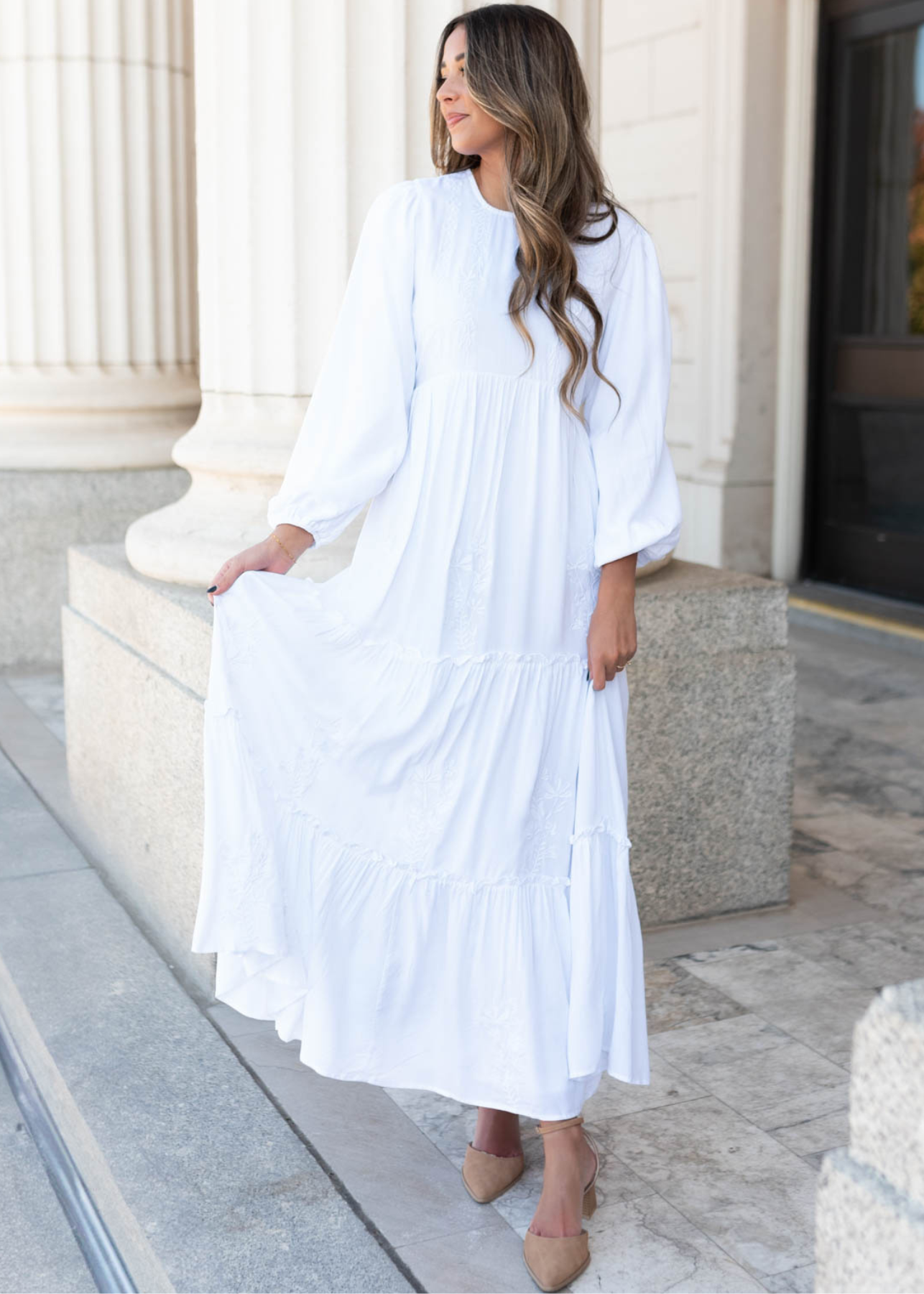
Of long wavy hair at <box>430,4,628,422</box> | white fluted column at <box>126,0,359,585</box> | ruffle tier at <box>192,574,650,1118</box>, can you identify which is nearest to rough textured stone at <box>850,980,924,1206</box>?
ruffle tier at <box>192,574,650,1118</box>

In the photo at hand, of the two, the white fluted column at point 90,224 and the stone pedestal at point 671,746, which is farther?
the white fluted column at point 90,224

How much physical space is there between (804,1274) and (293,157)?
276cm

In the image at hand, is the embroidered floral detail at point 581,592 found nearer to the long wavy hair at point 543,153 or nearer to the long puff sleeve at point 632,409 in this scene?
the long puff sleeve at point 632,409

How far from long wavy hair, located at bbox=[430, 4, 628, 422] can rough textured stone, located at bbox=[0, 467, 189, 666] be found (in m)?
4.82

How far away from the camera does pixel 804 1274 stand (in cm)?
241

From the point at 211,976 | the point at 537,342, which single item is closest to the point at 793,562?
the point at 211,976

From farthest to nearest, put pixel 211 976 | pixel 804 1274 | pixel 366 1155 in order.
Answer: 1. pixel 211 976
2. pixel 366 1155
3. pixel 804 1274

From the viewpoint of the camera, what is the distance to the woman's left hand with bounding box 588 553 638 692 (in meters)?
2.46

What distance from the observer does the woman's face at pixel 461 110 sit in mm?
2381

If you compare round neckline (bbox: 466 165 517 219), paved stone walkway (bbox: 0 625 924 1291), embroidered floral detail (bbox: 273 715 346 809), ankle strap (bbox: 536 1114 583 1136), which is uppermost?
round neckline (bbox: 466 165 517 219)

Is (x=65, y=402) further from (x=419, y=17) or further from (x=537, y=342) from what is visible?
(x=537, y=342)

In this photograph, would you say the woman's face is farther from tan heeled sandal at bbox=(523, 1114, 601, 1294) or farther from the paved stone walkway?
the paved stone walkway

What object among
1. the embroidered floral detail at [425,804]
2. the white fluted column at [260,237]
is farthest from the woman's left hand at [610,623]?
the white fluted column at [260,237]

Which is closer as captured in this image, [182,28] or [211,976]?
[211,976]
